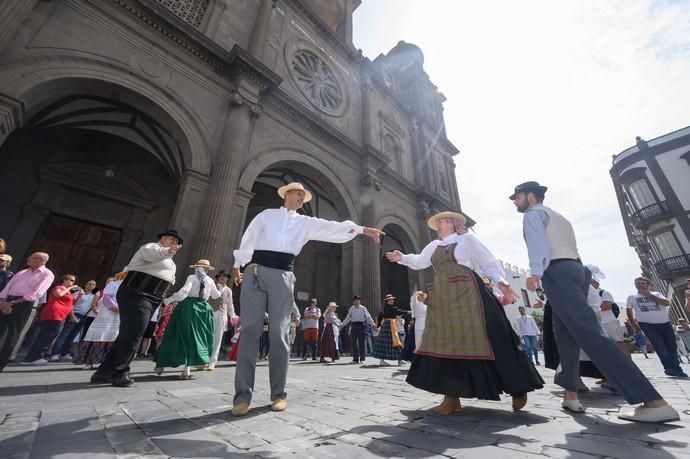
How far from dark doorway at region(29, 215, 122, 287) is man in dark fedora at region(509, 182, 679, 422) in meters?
11.5

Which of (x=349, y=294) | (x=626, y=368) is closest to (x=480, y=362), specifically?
(x=626, y=368)

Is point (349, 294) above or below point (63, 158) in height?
below

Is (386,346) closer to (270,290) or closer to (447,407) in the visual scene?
(447,407)

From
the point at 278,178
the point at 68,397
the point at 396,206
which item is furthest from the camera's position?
the point at 396,206

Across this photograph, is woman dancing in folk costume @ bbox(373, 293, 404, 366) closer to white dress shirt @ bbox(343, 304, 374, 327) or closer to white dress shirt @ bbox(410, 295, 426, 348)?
white dress shirt @ bbox(410, 295, 426, 348)

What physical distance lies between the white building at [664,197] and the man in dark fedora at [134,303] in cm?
2487

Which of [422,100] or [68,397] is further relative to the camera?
[422,100]

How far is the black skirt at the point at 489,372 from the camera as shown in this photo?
2.08 m

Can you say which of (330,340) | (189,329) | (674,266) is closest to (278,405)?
(189,329)

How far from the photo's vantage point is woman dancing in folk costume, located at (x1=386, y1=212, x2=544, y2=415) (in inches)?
83.2

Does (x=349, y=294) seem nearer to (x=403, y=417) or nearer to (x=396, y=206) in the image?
(x=396, y=206)

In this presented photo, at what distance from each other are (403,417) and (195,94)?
9542 millimetres

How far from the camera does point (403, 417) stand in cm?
198

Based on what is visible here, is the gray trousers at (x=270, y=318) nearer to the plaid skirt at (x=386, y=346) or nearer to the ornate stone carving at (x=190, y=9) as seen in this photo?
the plaid skirt at (x=386, y=346)
